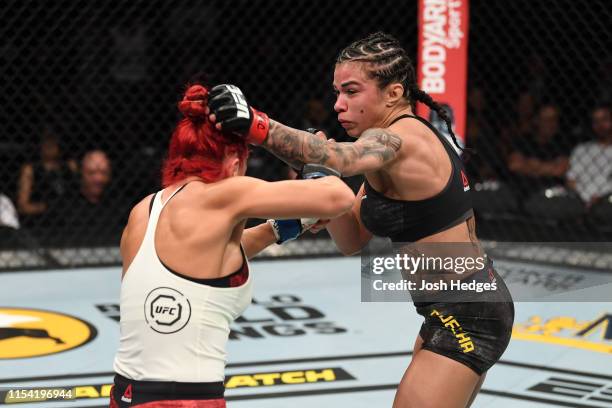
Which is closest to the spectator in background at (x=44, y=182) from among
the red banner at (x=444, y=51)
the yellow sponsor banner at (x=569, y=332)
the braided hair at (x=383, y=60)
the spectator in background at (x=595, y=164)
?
the red banner at (x=444, y=51)

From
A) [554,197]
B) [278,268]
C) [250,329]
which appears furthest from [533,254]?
[250,329]

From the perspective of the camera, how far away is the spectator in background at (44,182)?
4.93m

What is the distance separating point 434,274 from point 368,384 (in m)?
1.09

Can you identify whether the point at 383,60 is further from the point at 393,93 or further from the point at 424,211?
the point at 424,211

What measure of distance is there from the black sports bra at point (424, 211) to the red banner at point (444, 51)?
2.33 metres

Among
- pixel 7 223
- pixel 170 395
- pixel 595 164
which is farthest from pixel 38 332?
Answer: pixel 595 164

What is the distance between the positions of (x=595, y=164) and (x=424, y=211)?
11.5 ft

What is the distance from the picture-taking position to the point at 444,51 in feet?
14.2

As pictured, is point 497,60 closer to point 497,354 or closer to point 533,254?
point 533,254

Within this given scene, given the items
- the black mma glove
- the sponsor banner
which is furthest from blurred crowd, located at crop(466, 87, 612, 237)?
the black mma glove

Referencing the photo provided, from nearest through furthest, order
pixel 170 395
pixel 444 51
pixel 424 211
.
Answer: pixel 170 395
pixel 424 211
pixel 444 51

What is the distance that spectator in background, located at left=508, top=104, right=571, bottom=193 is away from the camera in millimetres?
5410

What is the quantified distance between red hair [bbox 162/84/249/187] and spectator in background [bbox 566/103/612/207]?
3.86 m

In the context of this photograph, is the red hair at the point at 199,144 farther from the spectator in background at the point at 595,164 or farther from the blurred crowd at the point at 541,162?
the spectator in background at the point at 595,164
